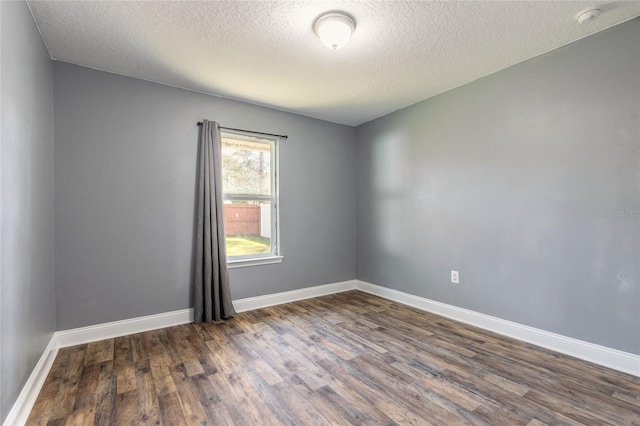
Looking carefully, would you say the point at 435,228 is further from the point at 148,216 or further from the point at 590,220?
the point at 148,216

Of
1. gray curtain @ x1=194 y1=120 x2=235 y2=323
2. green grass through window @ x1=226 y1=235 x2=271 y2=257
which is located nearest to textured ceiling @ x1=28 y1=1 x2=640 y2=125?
gray curtain @ x1=194 y1=120 x2=235 y2=323

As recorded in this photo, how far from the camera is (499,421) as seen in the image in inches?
62.7

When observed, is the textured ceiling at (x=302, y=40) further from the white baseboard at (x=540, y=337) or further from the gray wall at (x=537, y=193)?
the white baseboard at (x=540, y=337)

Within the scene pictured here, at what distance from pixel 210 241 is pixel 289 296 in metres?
1.30

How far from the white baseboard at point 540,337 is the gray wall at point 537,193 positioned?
0.06m

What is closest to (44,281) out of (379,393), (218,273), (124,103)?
(218,273)

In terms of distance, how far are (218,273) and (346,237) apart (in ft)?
6.47

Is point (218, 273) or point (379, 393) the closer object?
point (379, 393)

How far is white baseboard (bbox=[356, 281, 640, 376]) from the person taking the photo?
2082 mm

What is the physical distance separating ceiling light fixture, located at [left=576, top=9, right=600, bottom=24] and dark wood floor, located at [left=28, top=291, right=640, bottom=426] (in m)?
2.44

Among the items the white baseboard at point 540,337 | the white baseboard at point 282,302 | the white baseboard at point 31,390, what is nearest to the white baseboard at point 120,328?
the white baseboard at point 282,302

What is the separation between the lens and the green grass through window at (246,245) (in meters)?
3.48

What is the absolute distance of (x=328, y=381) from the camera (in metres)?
1.99

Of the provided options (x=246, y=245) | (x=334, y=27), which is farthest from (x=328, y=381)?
(x=334, y=27)
